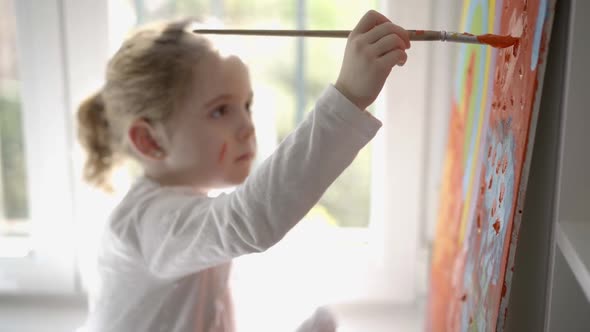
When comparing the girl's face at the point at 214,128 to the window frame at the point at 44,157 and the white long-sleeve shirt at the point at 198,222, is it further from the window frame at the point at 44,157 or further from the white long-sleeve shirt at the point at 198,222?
the window frame at the point at 44,157

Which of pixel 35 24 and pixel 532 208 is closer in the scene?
pixel 532 208

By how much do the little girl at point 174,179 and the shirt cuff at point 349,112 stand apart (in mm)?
98

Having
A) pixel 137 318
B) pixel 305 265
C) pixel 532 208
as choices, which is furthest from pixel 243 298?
pixel 532 208

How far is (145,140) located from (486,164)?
1.50 ft

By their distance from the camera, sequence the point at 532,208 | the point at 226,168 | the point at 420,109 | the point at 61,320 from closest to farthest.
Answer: the point at 532,208, the point at 226,168, the point at 420,109, the point at 61,320

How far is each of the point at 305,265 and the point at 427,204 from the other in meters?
0.25

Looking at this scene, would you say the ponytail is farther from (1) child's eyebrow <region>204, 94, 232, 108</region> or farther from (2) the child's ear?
(1) child's eyebrow <region>204, 94, 232, 108</region>

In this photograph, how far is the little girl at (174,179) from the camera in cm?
77

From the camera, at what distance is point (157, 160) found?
95 centimetres

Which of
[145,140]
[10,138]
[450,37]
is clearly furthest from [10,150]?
[450,37]

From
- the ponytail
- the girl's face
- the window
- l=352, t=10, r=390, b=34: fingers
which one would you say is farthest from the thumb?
the window

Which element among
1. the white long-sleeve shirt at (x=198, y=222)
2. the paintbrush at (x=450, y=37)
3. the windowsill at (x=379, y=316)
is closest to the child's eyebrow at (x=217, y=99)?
the white long-sleeve shirt at (x=198, y=222)

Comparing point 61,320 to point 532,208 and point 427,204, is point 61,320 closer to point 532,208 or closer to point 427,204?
point 427,204

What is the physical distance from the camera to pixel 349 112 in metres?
0.64
